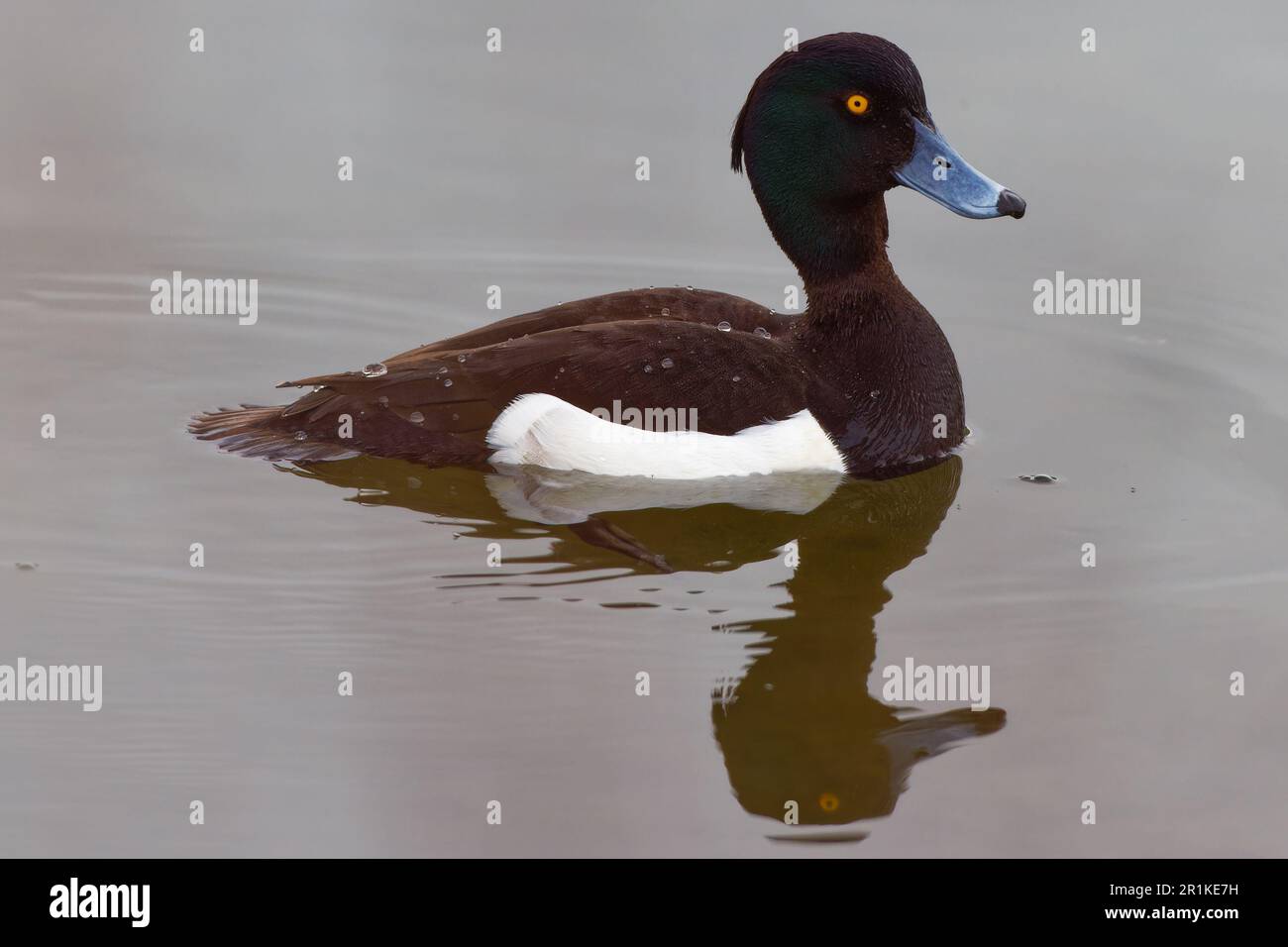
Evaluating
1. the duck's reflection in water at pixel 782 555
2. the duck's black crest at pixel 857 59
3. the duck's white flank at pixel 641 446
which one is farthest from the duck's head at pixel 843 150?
the duck's reflection in water at pixel 782 555

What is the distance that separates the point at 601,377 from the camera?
6902mm

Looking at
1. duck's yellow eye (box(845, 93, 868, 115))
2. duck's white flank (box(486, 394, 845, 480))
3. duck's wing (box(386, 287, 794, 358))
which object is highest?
duck's yellow eye (box(845, 93, 868, 115))

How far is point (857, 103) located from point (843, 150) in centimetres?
19

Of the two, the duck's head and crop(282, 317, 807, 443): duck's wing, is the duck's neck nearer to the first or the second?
the duck's head

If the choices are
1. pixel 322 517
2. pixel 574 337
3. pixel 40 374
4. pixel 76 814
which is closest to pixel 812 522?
pixel 574 337

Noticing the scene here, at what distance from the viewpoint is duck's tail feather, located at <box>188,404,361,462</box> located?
7.29 metres

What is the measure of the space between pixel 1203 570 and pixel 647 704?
2.33 metres

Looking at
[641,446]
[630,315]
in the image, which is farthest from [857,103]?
[641,446]

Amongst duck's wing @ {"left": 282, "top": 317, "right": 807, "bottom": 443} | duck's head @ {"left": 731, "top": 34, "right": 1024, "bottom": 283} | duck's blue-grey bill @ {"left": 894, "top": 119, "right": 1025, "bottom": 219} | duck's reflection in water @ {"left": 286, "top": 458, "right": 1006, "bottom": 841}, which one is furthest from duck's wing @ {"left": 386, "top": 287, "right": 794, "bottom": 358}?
duck's blue-grey bill @ {"left": 894, "top": 119, "right": 1025, "bottom": 219}

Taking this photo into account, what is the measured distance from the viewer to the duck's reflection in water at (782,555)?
541 cm

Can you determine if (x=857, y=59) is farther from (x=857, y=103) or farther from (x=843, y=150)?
(x=843, y=150)

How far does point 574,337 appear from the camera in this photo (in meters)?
7.03

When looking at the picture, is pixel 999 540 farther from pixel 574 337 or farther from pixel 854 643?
pixel 574 337

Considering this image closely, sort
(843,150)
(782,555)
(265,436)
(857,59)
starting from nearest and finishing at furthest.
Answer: (782,555) < (857,59) < (843,150) < (265,436)
